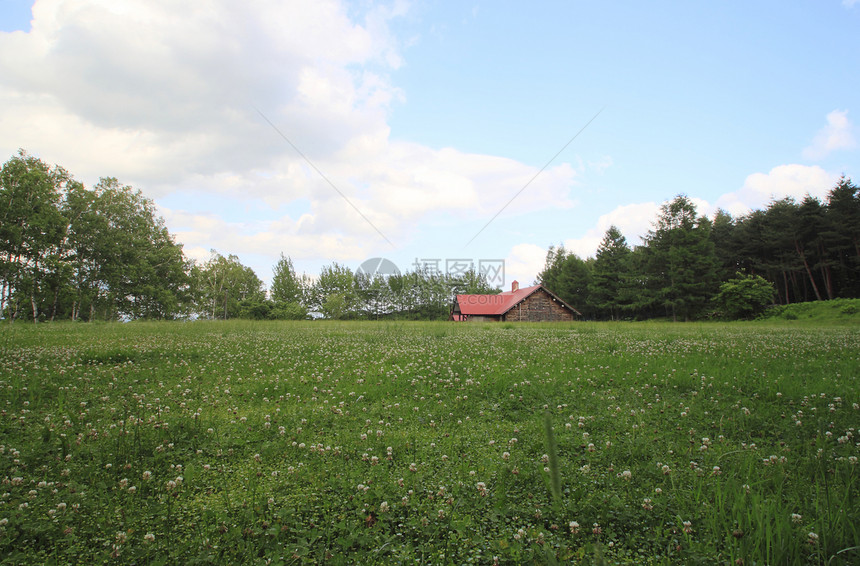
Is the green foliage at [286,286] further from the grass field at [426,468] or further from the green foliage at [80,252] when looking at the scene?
the grass field at [426,468]

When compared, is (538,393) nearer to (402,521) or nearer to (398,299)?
(402,521)

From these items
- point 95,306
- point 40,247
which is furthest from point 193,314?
point 40,247

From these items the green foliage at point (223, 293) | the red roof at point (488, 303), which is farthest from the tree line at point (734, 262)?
the green foliage at point (223, 293)

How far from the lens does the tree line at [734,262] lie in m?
48.3

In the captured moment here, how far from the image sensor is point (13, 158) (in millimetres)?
41250

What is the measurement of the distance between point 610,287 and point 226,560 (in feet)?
246

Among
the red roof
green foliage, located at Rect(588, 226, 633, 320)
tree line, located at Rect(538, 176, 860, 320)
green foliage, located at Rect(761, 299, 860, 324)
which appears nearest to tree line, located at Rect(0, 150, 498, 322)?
the red roof

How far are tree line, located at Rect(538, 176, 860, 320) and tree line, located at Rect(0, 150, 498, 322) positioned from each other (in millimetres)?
36058

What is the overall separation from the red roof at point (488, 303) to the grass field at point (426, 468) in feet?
169

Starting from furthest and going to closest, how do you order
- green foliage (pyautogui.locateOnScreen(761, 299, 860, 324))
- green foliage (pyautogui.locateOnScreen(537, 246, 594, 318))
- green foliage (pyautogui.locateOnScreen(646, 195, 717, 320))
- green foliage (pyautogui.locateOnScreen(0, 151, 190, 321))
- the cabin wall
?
green foliage (pyautogui.locateOnScreen(537, 246, 594, 318)) < the cabin wall < green foliage (pyautogui.locateOnScreen(646, 195, 717, 320)) < green foliage (pyautogui.locateOnScreen(0, 151, 190, 321)) < green foliage (pyautogui.locateOnScreen(761, 299, 860, 324))

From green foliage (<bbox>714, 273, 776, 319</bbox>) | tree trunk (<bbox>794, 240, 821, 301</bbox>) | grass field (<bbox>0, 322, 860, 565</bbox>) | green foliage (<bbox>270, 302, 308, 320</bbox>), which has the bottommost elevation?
grass field (<bbox>0, 322, 860, 565</bbox>)

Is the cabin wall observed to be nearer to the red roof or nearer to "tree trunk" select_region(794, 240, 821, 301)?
the red roof

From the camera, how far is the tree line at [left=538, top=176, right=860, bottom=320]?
48344 millimetres

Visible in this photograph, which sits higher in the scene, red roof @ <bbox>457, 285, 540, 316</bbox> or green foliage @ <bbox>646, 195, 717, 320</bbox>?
green foliage @ <bbox>646, 195, 717, 320</bbox>
